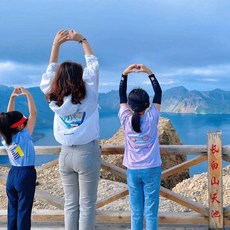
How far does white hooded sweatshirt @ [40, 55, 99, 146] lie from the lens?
10.7 ft

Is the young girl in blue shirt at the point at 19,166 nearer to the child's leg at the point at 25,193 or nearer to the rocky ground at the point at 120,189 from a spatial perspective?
the child's leg at the point at 25,193

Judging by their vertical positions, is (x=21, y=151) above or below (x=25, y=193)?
above

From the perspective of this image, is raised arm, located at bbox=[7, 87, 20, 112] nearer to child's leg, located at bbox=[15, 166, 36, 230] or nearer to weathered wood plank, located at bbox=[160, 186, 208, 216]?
A: child's leg, located at bbox=[15, 166, 36, 230]

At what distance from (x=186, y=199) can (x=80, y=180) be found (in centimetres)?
158

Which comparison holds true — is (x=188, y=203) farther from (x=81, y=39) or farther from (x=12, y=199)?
(x=81, y=39)

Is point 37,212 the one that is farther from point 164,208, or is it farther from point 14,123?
point 164,208

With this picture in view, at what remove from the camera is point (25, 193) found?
3.48 m

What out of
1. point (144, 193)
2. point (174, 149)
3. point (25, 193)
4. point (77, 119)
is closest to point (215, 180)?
point (174, 149)

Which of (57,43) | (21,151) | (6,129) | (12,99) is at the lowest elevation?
(21,151)

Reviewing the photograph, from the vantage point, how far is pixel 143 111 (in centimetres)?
334

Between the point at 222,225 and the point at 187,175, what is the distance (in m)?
9.51

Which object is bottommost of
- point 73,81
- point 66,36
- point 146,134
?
point 146,134

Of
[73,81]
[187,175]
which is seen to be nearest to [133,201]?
[73,81]

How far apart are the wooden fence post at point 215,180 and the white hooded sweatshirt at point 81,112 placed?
1.46 m
